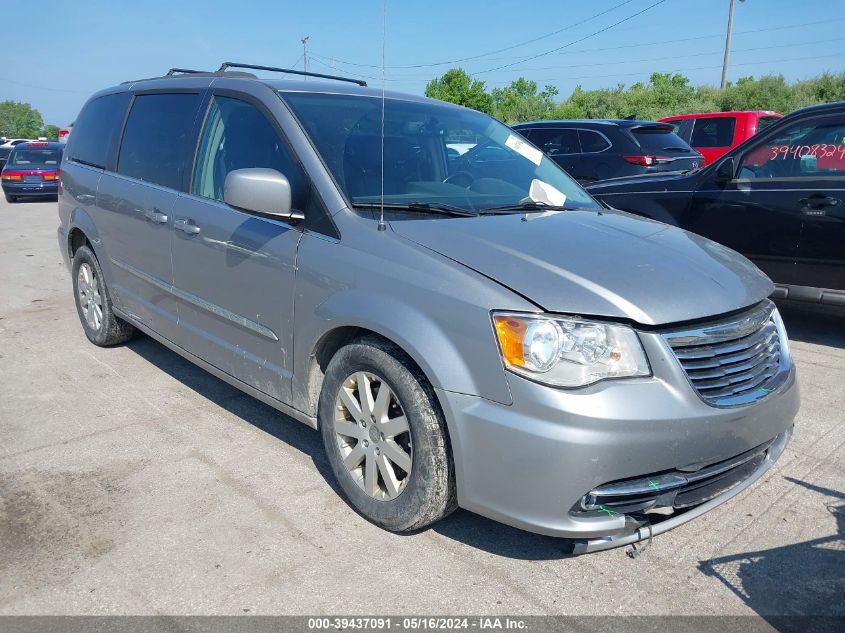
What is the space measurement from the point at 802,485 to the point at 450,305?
200 centimetres

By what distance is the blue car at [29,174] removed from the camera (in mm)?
19422

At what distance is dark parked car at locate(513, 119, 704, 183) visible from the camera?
31.1ft

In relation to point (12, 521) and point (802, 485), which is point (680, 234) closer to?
point (802, 485)

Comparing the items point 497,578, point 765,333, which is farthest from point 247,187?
point 765,333

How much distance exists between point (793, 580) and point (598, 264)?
1.35 meters

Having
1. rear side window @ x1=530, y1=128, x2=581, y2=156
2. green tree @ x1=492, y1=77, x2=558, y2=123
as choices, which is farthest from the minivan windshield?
green tree @ x1=492, y1=77, x2=558, y2=123

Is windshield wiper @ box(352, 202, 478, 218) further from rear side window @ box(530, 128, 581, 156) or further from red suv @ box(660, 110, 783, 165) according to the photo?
red suv @ box(660, 110, 783, 165)

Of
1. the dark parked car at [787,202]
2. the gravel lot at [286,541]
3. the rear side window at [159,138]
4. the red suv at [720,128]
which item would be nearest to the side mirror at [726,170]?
the dark parked car at [787,202]

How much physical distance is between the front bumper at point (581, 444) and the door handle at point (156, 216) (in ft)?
7.59

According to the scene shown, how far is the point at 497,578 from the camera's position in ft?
9.14

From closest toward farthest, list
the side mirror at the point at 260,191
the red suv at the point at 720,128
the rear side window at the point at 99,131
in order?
the side mirror at the point at 260,191, the rear side window at the point at 99,131, the red suv at the point at 720,128

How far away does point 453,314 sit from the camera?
267 centimetres

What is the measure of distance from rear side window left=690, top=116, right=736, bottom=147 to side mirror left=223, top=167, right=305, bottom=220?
1295cm

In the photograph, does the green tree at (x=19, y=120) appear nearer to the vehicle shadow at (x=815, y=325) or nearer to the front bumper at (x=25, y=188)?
the front bumper at (x=25, y=188)
